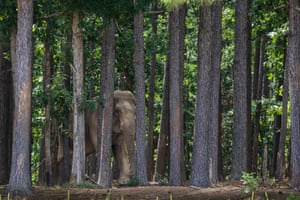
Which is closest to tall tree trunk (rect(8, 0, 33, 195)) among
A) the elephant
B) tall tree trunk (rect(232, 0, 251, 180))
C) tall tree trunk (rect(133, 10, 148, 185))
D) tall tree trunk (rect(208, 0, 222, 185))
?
tall tree trunk (rect(133, 10, 148, 185))

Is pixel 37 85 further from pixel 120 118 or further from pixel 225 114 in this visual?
pixel 225 114

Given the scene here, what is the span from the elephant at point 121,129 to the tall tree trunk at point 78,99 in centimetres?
548

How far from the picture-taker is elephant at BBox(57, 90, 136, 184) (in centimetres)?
2673

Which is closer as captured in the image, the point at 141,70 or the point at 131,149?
the point at 141,70

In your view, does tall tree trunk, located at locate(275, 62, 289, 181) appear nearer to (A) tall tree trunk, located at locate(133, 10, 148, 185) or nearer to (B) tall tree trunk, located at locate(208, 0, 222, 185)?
(B) tall tree trunk, located at locate(208, 0, 222, 185)

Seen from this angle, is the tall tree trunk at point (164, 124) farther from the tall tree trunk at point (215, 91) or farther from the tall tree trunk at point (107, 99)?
the tall tree trunk at point (107, 99)

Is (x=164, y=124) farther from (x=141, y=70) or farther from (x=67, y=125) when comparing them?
(x=141, y=70)

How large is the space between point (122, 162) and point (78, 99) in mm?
6176

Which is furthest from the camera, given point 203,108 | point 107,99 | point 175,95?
point 107,99

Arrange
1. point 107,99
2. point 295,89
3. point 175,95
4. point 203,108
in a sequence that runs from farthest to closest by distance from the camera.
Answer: point 107,99
point 175,95
point 203,108
point 295,89

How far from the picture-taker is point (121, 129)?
27.3 m

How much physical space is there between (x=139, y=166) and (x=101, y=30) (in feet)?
14.6

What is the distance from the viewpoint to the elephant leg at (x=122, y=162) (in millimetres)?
25688

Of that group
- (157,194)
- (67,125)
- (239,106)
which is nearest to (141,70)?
(239,106)
